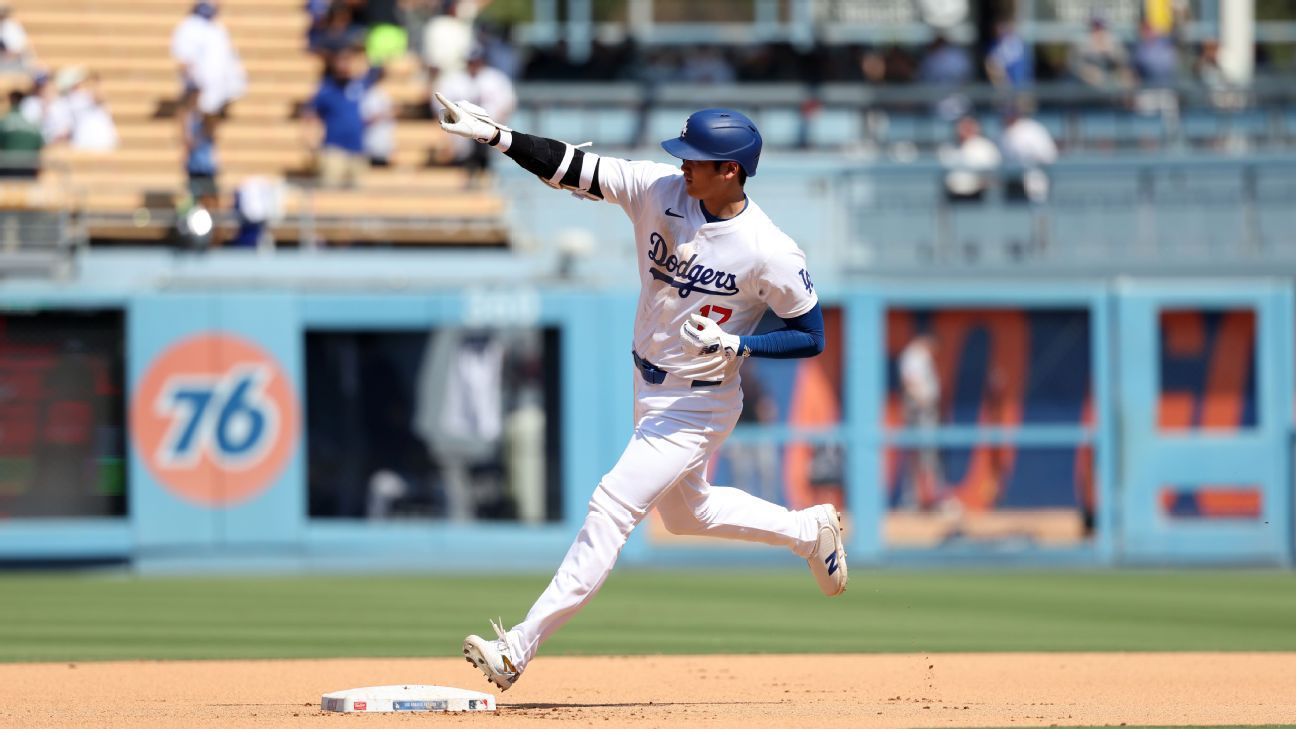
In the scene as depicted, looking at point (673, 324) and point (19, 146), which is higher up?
point (19, 146)

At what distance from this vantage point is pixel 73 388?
1506 cm

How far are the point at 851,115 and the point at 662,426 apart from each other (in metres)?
12.9

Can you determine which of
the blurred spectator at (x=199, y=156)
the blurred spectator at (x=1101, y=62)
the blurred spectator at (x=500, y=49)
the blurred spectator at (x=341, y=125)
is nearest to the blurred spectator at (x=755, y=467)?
the blurred spectator at (x=341, y=125)

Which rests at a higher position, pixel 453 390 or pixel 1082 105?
pixel 1082 105

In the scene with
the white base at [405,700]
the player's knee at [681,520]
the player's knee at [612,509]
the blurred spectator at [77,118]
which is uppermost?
the blurred spectator at [77,118]

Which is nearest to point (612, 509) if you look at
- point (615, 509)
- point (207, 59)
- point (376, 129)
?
point (615, 509)

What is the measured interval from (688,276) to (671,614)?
495cm

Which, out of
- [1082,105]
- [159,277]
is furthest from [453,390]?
[1082,105]

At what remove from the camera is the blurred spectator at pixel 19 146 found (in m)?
15.9

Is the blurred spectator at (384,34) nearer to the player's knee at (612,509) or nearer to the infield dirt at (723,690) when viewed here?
the infield dirt at (723,690)

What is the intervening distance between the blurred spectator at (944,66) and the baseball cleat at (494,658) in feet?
47.2

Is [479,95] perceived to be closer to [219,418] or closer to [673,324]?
[219,418]

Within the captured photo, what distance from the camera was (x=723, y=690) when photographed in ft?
24.7

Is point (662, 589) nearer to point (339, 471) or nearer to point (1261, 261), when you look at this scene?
point (339, 471)
